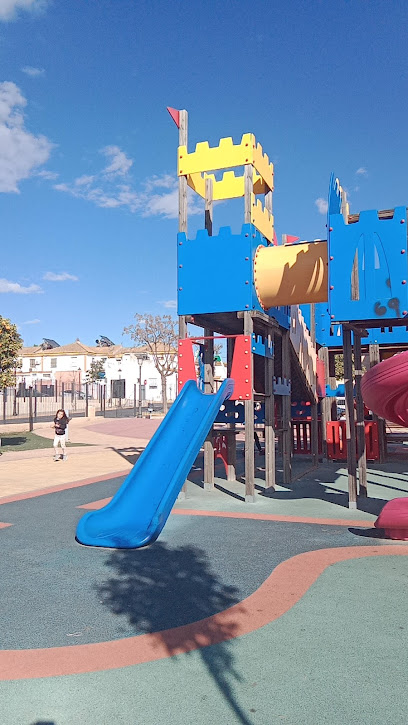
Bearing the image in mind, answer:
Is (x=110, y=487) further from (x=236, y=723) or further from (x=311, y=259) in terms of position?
(x=236, y=723)

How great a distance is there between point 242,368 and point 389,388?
4.06m

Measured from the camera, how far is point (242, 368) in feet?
33.6

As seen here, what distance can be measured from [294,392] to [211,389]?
414 centimetres

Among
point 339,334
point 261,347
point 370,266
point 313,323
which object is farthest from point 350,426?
point 339,334

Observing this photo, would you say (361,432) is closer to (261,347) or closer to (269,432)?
(269,432)

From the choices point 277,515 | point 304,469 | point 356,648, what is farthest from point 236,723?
point 304,469

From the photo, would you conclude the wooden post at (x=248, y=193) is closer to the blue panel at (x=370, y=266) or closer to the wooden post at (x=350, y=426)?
the blue panel at (x=370, y=266)

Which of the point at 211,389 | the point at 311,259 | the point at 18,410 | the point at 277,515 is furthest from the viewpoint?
the point at 18,410

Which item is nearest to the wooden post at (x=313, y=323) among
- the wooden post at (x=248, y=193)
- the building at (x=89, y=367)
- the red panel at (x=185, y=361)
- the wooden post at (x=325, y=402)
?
the wooden post at (x=325, y=402)

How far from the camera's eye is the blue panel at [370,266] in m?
8.57

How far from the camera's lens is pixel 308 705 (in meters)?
3.22

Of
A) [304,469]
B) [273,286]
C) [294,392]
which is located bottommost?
[304,469]

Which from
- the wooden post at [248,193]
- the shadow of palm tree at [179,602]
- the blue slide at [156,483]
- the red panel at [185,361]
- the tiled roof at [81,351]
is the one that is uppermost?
the tiled roof at [81,351]

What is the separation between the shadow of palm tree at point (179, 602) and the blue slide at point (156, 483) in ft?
1.03
